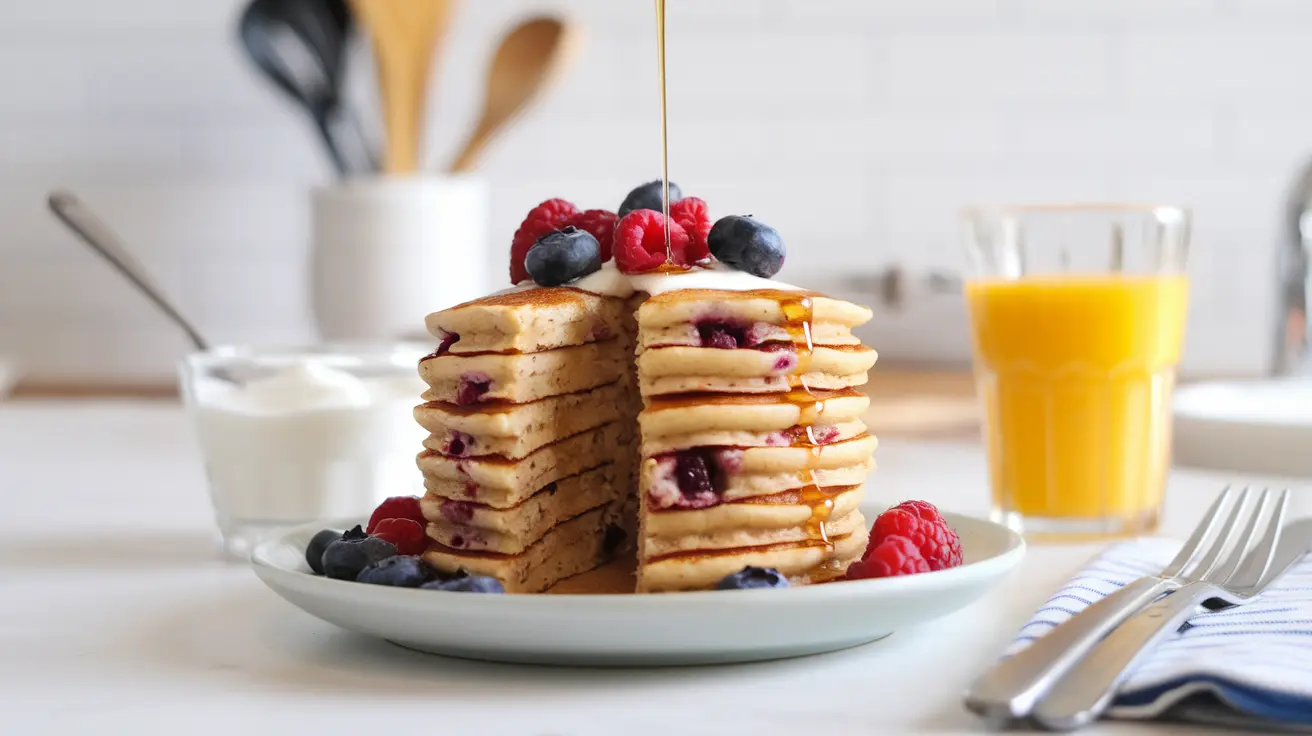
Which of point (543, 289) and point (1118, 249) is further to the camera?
point (1118, 249)

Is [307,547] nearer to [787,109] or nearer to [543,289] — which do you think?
[543,289]

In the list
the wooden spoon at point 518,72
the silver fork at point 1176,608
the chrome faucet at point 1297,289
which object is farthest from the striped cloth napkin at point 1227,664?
the wooden spoon at point 518,72

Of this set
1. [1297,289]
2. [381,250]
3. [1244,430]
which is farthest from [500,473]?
[381,250]

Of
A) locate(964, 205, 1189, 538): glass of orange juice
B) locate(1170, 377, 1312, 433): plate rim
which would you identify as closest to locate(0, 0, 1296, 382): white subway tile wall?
locate(1170, 377, 1312, 433): plate rim

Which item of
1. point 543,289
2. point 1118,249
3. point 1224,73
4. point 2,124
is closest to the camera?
point 543,289

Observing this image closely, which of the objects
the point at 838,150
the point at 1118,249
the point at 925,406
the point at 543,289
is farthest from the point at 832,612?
the point at 838,150

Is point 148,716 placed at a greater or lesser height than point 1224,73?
lesser
